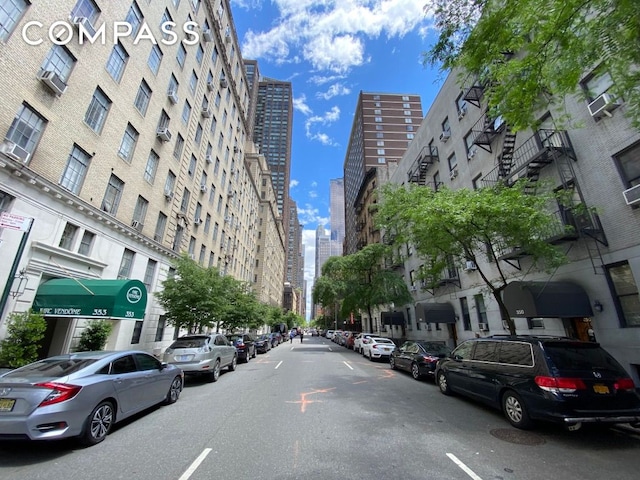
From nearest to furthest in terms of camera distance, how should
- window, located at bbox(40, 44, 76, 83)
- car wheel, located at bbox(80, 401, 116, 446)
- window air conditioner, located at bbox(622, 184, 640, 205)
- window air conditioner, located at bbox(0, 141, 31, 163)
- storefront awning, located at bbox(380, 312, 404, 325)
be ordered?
car wheel, located at bbox(80, 401, 116, 446), window air conditioner, located at bbox(622, 184, 640, 205), window air conditioner, located at bbox(0, 141, 31, 163), window, located at bbox(40, 44, 76, 83), storefront awning, located at bbox(380, 312, 404, 325)

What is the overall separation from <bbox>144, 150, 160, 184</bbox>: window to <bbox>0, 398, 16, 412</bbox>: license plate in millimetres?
16052

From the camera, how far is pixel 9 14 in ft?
32.6

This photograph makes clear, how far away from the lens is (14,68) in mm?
9953

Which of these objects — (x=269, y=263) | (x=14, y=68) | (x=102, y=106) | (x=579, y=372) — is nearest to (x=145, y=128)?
(x=102, y=106)

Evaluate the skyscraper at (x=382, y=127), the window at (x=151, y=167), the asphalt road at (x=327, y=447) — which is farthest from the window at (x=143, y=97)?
the skyscraper at (x=382, y=127)

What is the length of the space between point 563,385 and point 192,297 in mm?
15658

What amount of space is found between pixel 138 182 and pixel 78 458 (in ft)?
52.7

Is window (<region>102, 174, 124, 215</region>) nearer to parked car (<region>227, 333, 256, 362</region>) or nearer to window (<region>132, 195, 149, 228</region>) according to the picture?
window (<region>132, 195, 149, 228</region>)

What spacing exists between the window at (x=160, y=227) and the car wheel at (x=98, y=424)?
50.7 feet

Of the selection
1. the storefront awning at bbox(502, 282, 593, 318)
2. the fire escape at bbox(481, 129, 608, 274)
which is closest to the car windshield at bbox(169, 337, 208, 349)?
the storefront awning at bbox(502, 282, 593, 318)

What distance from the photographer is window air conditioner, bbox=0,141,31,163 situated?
31.0ft

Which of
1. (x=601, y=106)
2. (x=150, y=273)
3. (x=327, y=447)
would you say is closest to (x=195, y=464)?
(x=327, y=447)

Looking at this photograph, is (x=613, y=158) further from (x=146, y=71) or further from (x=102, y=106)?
(x=146, y=71)

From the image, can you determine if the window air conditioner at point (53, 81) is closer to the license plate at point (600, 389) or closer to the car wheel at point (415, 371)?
the car wheel at point (415, 371)
